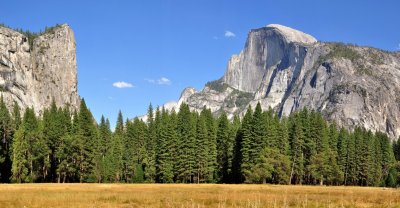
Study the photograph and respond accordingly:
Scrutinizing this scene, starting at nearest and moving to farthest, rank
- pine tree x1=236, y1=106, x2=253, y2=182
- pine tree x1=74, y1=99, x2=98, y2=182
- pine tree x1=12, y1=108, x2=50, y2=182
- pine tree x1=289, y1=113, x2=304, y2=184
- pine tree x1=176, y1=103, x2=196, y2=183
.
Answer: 1. pine tree x1=12, y1=108, x2=50, y2=182
2. pine tree x1=236, y1=106, x2=253, y2=182
3. pine tree x1=74, y1=99, x2=98, y2=182
4. pine tree x1=176, y1=103, x2=196, y2=183
5. pine tree x1=289, y1=113, x2=304, y2=184

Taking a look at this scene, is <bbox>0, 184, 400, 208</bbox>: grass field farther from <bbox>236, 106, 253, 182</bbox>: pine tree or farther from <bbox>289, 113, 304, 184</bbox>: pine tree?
<bbox>289, 113, 304, 184</bbox>: pine tree

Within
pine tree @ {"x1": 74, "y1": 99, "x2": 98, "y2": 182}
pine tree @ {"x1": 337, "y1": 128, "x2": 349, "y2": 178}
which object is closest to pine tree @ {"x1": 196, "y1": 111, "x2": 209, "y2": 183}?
pine tree @ {"x1": 74, "y1": 99, "x2": 98, "y2": 182}

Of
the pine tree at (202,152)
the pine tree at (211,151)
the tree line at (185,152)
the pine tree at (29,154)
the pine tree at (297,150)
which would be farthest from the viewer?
the pine tree at (297,150)

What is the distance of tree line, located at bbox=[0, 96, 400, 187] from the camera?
3036 inches

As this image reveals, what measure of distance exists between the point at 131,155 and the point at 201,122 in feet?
64.4

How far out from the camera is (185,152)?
83.6 m

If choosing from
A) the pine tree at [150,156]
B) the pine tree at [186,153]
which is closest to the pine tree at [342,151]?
the pine tree at [186,153]

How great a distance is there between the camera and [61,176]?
82125 mm

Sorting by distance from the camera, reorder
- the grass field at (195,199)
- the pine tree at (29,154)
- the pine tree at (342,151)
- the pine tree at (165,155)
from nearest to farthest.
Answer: the grass field at (195,199) < the pine tree at (29,154) < the pine tree at (165,155) < the pine tree at (342,151)

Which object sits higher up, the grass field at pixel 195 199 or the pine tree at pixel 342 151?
the pine tree at pixel 342 151

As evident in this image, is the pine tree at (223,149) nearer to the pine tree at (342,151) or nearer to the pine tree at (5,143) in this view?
the pine tree at (342,151)

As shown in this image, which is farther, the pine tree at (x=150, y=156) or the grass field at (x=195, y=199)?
the pine tree at (x=150, y=156)

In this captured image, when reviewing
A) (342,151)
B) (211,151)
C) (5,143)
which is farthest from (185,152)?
(342,151)

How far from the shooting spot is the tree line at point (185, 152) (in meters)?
77.1
